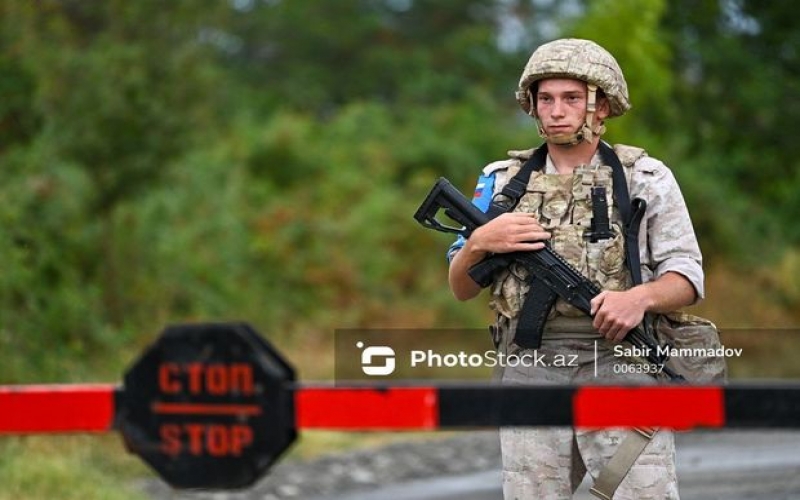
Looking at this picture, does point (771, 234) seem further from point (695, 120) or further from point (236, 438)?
point (236, 438)

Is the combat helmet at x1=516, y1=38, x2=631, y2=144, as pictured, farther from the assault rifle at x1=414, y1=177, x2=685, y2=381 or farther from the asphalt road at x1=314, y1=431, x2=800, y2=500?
the asphalt road at x1=314, y1=431, x2=800, y2=500

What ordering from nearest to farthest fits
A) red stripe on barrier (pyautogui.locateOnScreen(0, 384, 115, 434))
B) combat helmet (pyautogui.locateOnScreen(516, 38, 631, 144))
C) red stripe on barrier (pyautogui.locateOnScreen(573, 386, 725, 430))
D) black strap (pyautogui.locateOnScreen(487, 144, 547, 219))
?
red stripe on barrier (pyautogui.locateOnScreen(573, 386, 725, 430)) → red stripe on barrier (pyautogui.locateOnScreen(0, 384, 115, 434)) → combat helmet (pyautogui.locateOnScreen(516, 38, 631, 144)) → black strap (pyautogui.locateOnScreen(487, 144, 547, 219))

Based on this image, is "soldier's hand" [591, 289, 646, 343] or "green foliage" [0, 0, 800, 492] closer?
"soldier's hand" [591, 289, 646, 343]

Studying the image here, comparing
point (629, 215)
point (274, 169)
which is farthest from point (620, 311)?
point (274, 169)

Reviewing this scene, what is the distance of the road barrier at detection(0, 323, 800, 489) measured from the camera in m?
3.51

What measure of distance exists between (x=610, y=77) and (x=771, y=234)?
19032 millimetres

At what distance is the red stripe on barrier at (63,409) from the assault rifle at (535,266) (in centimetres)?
122

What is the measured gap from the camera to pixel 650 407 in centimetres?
352

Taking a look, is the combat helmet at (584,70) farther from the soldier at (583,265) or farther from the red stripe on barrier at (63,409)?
the red stripe on barrier at (63,409)

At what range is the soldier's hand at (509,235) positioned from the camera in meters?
4.55

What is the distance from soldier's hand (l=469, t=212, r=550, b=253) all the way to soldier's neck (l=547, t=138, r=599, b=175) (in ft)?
0.75

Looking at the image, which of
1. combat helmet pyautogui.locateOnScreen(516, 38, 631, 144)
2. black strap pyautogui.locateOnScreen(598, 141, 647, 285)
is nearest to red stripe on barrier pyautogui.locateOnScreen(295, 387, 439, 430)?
black strap pyautogui.locateOnScreen(598, 141, 647, 285)

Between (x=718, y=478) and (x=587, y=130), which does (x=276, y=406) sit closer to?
(x=587, y=130)

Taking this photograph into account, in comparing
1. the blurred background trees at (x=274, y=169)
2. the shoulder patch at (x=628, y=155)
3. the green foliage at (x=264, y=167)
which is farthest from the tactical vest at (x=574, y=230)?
the blurred background trees at (x=274, y=169)
